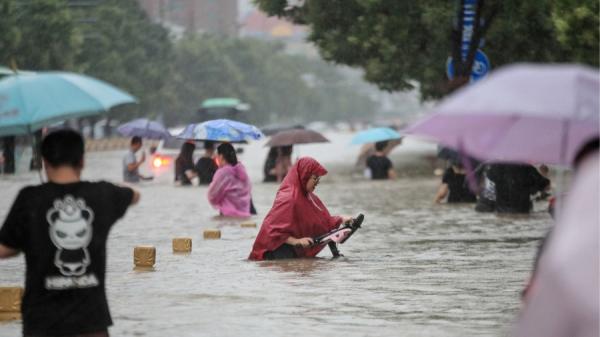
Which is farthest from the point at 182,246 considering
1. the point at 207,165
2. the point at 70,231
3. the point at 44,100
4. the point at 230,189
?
the point at 207,165

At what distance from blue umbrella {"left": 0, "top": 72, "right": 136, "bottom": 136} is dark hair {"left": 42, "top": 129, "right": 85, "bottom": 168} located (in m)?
1.17

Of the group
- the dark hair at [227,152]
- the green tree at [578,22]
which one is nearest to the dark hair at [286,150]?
the green tree at [578,22]

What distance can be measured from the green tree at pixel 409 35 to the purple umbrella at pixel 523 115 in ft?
87.2

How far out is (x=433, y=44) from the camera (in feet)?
126

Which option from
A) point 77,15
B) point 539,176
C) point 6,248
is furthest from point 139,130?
point 77,15

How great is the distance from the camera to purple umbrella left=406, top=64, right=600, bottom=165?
5.39 m

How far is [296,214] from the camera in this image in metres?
15.7

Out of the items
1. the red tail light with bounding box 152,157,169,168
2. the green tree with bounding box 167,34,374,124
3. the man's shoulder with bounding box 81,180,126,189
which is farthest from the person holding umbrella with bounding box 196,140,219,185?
the green tree with bounding box 167,34,374,124

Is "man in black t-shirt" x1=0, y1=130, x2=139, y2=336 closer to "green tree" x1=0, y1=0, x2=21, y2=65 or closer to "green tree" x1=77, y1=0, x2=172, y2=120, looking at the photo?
"green tree" x1=0, y1=0, x2=21, y2=65

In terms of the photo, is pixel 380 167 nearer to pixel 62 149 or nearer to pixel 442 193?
pixel 442 193

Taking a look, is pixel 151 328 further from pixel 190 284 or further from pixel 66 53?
pixel 66 53

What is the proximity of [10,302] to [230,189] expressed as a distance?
41.9 feet

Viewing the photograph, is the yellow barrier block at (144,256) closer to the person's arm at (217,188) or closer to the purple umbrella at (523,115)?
the person's arm at (217,188)

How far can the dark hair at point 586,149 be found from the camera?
16.5 feet
